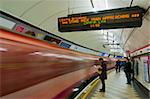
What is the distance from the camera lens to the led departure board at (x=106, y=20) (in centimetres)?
708

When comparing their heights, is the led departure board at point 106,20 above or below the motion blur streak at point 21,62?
above

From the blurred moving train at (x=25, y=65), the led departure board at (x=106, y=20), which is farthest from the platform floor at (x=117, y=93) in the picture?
the blurred moving train at (x=25, y=65)

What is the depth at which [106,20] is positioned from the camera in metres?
7.52

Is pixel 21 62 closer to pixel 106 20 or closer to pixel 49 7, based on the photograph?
pixel 106 20

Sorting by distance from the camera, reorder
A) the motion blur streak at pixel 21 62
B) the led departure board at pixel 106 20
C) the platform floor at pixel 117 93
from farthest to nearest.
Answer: the platform floor at pixel 117 93 < the led departure board at pixel 106 20 < the motion blur streak at pixel 21 62

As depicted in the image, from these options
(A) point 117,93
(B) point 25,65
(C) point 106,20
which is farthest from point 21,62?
(A) point 117,93

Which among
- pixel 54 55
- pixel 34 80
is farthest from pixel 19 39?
pixel 54 55

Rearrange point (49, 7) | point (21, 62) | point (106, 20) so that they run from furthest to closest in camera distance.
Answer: point (49, 7) < point (106, 20) < point (21, 62)

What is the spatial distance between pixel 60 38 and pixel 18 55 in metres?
9.39

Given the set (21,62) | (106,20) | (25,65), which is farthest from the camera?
(106,20)

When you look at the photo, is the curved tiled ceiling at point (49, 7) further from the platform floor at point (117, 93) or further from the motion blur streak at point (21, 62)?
the motion blur streak at point (21, 62)

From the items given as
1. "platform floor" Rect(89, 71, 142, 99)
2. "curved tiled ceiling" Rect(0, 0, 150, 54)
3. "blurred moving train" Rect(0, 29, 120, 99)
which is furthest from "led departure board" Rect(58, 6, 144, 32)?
"platform floor" Rect(89, 71, 142, 99)

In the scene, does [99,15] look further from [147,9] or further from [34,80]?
[34,80]

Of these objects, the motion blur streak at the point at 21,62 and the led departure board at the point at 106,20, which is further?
the led departure board at the point at 106,20
